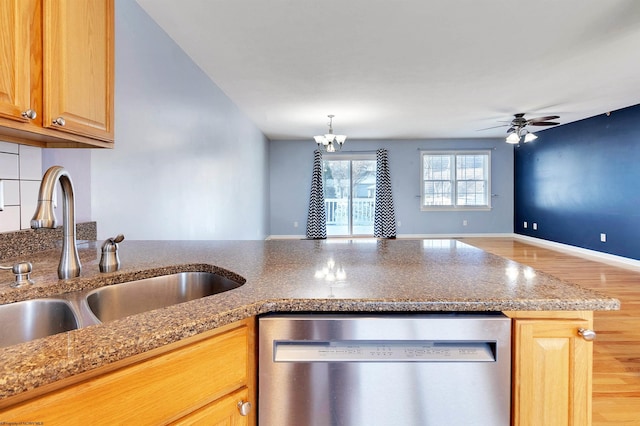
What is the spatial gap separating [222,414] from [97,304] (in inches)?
21.9

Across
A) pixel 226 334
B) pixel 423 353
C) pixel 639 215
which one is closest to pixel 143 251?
pixel 226 334

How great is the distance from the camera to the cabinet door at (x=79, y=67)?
1.03 meters

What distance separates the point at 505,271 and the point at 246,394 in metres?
0.94

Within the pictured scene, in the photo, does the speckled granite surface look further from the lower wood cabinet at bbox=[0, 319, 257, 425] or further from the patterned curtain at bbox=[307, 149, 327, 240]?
the patterned curtain at bbox=[307, 149, 327, 240]

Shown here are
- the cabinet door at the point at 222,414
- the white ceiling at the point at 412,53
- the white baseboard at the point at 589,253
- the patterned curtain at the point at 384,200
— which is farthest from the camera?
the patterned curtain at the point at 384,200

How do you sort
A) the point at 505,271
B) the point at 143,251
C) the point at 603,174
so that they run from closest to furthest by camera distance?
the point at 505,271
the point at 143,251
the point at 603,174

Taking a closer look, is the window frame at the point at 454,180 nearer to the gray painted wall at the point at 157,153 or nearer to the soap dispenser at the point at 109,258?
the gray painted wall at the point at 157,153

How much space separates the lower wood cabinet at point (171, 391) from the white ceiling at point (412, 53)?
2.21m

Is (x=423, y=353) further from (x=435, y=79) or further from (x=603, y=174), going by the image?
(x=603, y=174)

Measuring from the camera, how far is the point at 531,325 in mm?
876

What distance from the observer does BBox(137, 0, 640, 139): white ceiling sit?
2322 mm

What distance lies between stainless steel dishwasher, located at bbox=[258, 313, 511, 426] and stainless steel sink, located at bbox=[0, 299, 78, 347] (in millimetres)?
566

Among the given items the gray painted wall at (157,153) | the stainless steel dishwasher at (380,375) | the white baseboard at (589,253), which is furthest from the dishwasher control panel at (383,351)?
the white baseboard at (589,253)

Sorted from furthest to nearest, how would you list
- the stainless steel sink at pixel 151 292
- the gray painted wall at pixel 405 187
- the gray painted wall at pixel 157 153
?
the gray painted wall at pixel 405 187
the gray painted wall at pixel 157 153
the stainless steel sink at pixel 151 292
